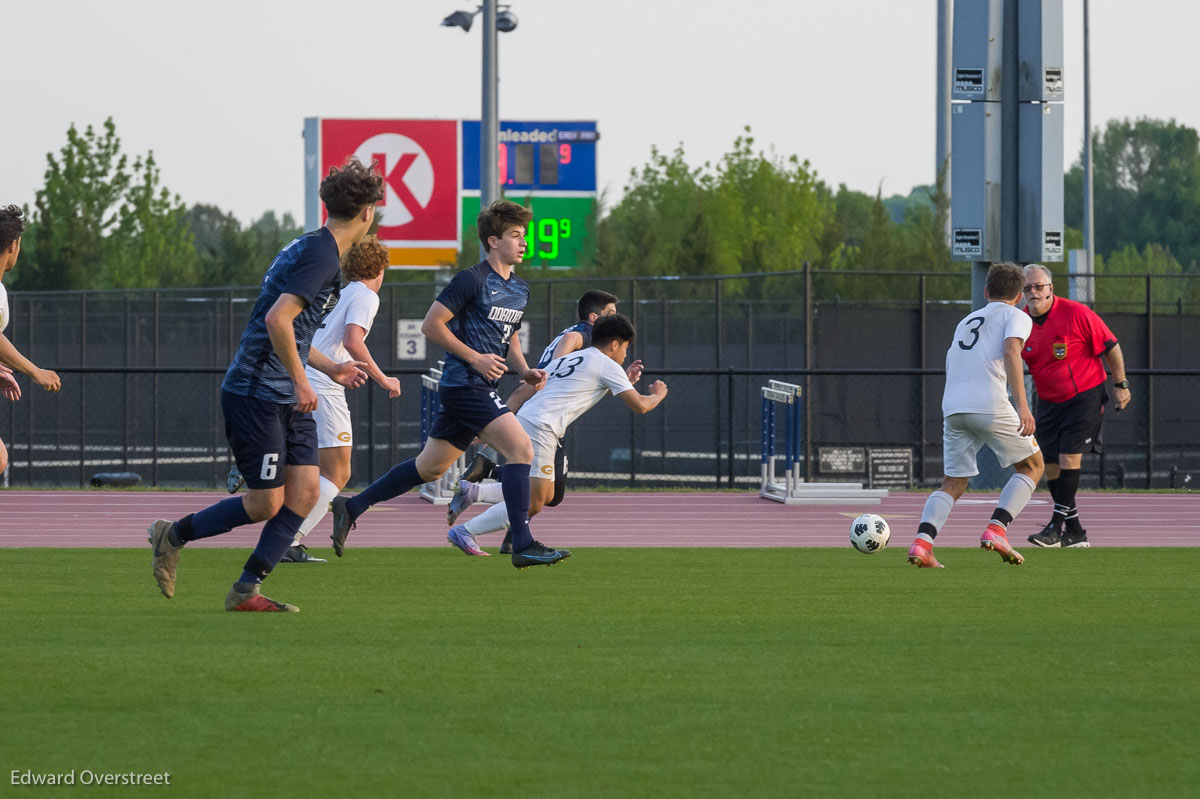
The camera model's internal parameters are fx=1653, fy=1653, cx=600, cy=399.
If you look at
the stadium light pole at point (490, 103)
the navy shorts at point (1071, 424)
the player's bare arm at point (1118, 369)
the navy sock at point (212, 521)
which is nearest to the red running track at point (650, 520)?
the navy shorts at point (1071, 424)

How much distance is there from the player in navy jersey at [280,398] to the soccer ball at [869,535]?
428 cm

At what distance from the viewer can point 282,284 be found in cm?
675

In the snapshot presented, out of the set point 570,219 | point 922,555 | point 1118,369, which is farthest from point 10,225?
point 570,219

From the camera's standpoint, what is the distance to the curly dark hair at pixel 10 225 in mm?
8109

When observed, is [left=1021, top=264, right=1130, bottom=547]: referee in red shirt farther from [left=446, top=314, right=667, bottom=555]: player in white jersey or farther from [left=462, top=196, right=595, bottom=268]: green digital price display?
[left=462, top=196, right=595, bottom=268]: green digital price display

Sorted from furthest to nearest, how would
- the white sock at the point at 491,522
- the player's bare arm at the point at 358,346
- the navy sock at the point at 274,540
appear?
the white sock at the point at 491,522 → the player's bare arm at the point at 358,346 → the navy sock at the point at 274,540

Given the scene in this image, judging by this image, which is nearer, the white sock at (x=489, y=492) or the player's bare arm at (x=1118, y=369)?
the white sock at (x=489, y=492)

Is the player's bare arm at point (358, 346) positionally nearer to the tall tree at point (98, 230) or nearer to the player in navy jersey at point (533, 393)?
the player in navy jersey at point (533, 393)

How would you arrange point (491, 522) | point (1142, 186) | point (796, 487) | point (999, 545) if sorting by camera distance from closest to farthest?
point (999, 545)
point (491, 522)
point (796, 487)
point (1142, 186)

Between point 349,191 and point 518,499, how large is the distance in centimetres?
259

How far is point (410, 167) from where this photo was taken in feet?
123

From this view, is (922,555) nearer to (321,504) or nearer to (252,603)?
(321,504)

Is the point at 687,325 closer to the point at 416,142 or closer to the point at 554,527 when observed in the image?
A: the point at 416,142

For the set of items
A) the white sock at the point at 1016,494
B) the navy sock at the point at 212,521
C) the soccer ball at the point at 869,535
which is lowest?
the soccer ball at the point at 869,535
